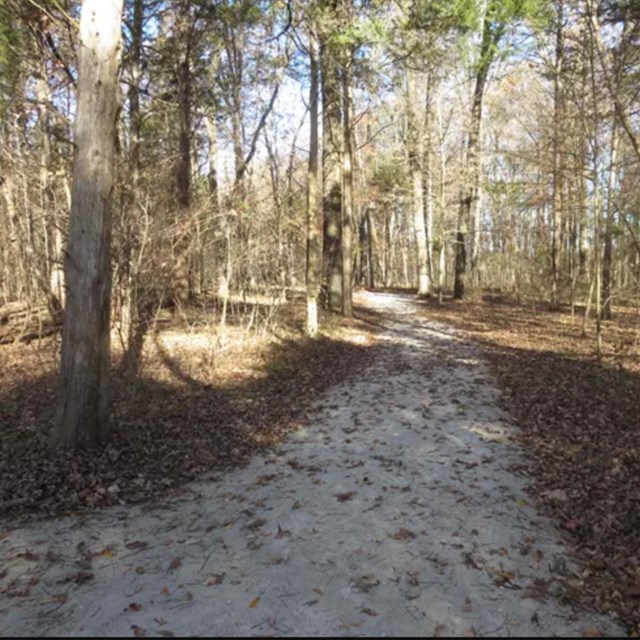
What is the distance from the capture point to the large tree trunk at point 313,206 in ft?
40.7

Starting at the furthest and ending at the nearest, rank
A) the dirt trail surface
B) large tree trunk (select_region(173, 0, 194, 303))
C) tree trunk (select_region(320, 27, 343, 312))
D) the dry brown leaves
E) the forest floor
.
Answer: tree trunk (select_region(320, 27, 343, 312)) < large tree trunk (select_region(173, 0, 194, 303)) < the dry brown leaves < the forest floor < the dirt trail surface

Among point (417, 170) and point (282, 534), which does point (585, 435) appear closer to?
point (282, 534)

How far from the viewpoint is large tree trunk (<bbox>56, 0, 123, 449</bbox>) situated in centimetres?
550

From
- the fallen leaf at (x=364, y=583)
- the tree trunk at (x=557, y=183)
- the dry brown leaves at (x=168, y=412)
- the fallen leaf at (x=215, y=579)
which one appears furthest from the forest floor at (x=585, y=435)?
the tree trunk at (x=557, y=183)

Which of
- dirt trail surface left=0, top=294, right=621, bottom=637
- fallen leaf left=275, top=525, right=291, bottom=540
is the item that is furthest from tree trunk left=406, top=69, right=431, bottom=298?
fallen leaf left=275, top=525, right=291, bottom=540

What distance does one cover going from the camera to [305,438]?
23.0 feet

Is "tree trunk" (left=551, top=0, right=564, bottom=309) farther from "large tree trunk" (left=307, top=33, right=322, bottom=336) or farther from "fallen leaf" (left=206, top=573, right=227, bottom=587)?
"fallen leaf" (left=206, top=573, right=227, bottom=587)

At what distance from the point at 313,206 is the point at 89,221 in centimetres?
743

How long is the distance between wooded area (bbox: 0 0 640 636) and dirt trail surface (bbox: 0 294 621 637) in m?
0.76

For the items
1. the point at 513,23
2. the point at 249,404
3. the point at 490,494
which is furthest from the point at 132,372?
the point at 513,23

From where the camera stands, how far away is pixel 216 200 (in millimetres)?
11836

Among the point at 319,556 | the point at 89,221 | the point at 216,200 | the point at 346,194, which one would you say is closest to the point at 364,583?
the point at 319,556

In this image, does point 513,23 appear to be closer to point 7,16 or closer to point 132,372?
point 7,16

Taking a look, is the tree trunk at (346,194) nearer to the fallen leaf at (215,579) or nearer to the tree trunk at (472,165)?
the tree trunk at (472,165)
